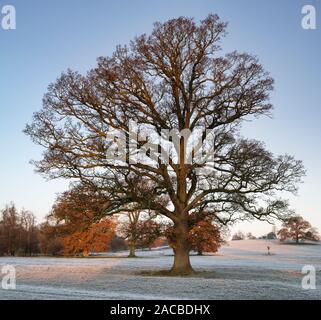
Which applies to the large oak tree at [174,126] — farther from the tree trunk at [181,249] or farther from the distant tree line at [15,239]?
the distant tree line at [15,239]

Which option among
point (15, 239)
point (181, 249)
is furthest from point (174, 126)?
point (15, 239)

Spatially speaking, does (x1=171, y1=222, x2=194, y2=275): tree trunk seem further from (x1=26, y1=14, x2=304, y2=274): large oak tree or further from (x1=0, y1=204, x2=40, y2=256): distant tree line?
(x1=0, y1=204, x2=40, y2=256): distant tree line

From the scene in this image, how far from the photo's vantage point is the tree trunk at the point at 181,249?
86.5ft

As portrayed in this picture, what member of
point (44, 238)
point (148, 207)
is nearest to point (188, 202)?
point (148, 207)

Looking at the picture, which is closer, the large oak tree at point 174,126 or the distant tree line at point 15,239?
the large oak tree at point 174,126

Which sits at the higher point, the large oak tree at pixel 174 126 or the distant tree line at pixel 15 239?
the large oak tree at pixel 174 126

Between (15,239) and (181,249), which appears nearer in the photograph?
(181,249)

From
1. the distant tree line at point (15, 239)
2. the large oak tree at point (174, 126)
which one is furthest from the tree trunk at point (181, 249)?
the distant tree line at point (15, 239)

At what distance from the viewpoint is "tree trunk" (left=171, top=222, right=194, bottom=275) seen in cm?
2636

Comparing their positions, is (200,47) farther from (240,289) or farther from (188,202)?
(240,289)

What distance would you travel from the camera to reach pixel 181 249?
2647cm

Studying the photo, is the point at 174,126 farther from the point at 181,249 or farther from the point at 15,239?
the point at 15,239

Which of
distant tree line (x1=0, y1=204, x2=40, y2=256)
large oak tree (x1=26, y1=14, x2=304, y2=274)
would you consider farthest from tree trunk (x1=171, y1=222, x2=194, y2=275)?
distant tree line (x1=0, y1=204, x2=40, y2=256)
